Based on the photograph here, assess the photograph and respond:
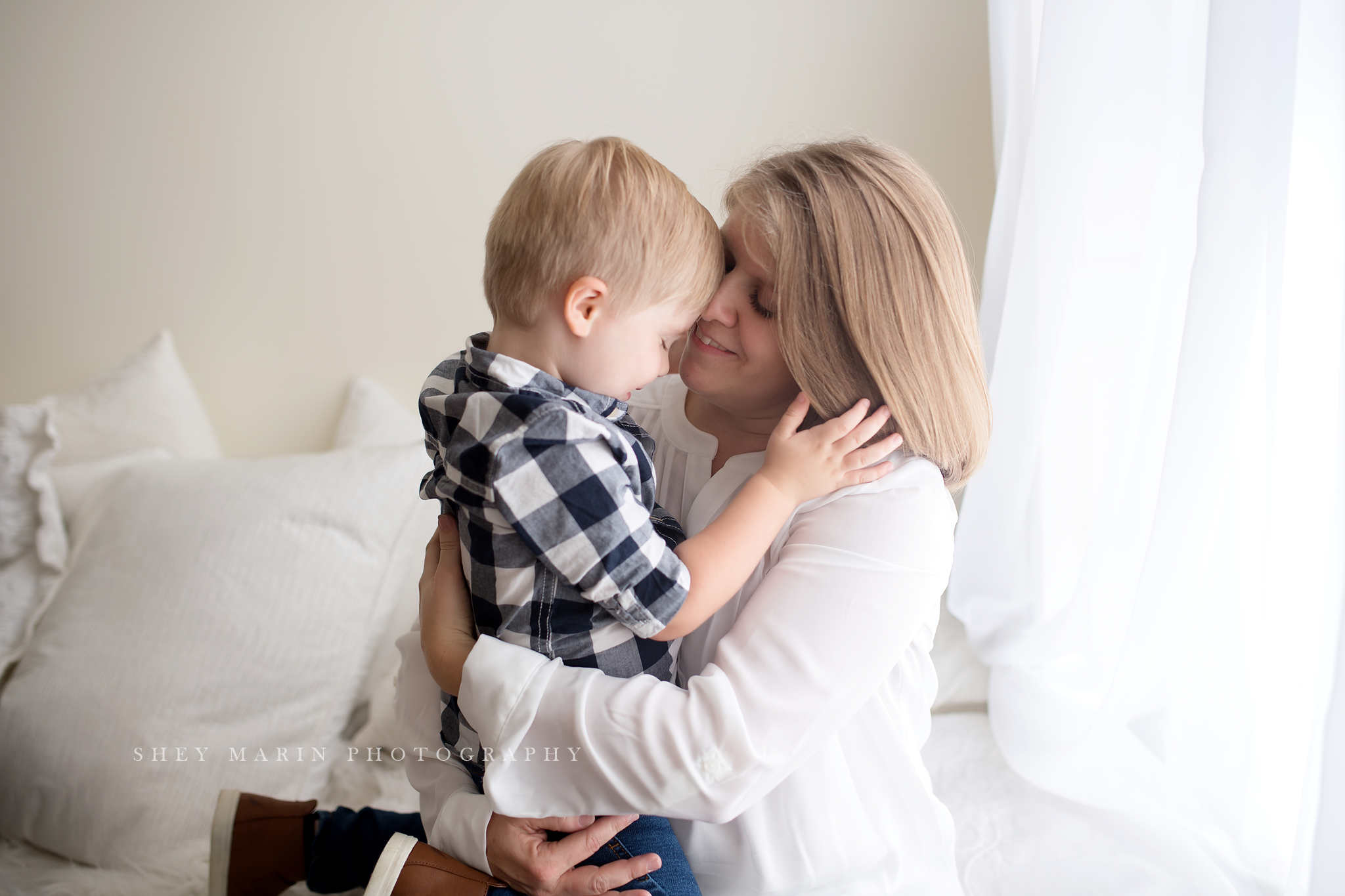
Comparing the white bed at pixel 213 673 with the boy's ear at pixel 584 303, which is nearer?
the boy's ear at pixel 584 303

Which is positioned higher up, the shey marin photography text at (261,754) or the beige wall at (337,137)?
the beige wall at (337,137)

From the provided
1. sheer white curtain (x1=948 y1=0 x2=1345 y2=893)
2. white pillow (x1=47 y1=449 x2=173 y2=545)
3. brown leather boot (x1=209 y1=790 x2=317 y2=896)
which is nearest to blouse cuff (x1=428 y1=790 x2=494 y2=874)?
brown leather boot (x1=209 y1=790 x2=317 y2=896)

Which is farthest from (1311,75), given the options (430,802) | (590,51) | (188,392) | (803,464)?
(188,392)

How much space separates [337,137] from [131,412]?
0.85 meters

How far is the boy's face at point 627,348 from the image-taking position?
942mm

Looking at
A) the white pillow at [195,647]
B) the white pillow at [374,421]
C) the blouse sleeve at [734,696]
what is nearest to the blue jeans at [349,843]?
the white pillow at [195,647]

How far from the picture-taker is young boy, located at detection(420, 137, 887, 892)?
84cm

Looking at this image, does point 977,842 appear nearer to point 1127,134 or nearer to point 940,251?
point 940,251

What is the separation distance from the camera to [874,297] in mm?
993

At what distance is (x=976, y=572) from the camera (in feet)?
5.78

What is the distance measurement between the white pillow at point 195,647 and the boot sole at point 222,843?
0.85 feet

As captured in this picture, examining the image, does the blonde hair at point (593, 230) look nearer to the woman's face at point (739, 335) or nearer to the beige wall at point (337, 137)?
the woman's face at point (739, 335)

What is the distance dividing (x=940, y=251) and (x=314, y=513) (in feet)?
4.36

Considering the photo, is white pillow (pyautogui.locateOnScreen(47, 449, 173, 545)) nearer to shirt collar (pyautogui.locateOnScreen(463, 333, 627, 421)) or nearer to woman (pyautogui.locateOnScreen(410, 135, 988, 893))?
woman (pyautogui.locateOnScreen(410, 135, 988, 893))
